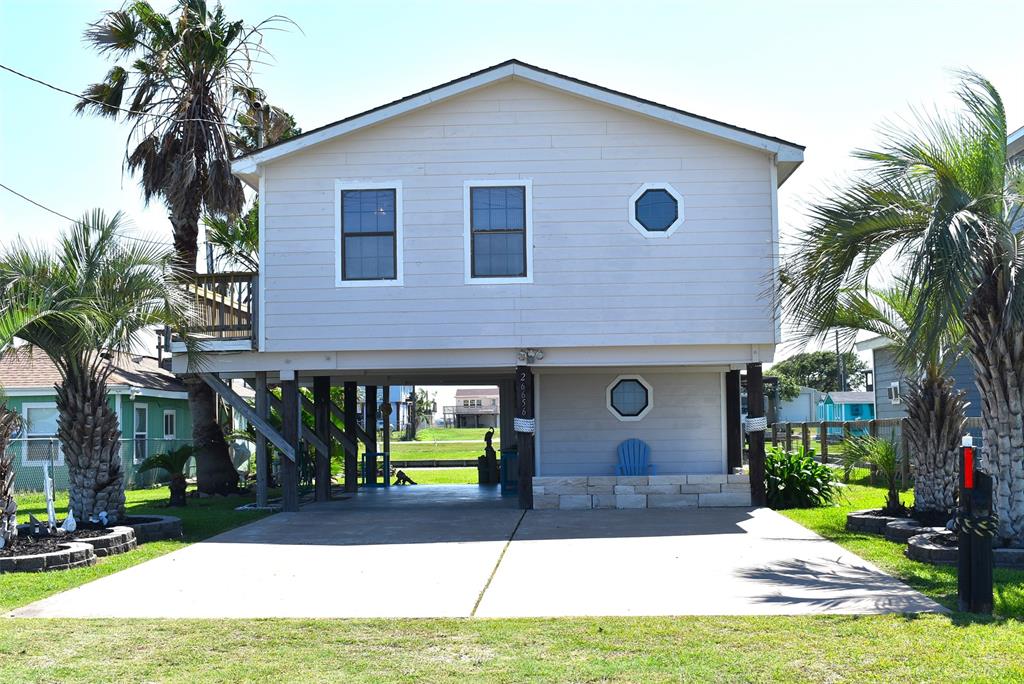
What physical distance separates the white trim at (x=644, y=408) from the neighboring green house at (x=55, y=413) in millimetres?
10460

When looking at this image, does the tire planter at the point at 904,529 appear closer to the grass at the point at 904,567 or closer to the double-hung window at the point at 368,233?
the grass at the point at 904,567

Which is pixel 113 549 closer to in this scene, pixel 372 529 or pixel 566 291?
pixel 372 529

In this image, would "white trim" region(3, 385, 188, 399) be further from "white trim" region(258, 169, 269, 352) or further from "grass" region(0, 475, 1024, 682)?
"grass" region(0, 475, 1024, 682)

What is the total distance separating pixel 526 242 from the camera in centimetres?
1482

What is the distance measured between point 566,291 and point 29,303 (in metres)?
7.10

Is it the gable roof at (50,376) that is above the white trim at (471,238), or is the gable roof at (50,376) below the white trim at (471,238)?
below

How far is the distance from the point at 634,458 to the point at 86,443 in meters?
8.61

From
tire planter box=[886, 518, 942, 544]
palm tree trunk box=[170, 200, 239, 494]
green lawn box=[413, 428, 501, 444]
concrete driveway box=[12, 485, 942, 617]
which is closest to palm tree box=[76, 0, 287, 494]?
palm tree trunk box=[170, 200, 239, 494]

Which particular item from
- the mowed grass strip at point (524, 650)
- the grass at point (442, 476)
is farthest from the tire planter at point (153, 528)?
the grass at point (442, 476)

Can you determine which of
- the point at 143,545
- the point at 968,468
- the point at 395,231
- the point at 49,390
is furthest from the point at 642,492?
the point at 49,390

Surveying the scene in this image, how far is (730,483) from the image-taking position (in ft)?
49.3

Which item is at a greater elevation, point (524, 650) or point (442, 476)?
point (524, 650)

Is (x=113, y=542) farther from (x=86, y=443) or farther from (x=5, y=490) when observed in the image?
(x=86, y=443)

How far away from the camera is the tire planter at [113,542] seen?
36.3 feet
